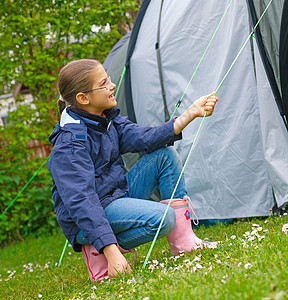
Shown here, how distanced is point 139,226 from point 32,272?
1730 mm

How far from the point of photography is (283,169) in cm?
304

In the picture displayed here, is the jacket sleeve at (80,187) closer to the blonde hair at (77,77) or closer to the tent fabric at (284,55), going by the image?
the blonde hair at (77,77)

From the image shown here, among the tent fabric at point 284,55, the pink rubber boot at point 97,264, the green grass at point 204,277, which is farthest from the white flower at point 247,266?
the tent fabric at point 284,55

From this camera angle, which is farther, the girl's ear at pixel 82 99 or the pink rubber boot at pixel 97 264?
the girl's ear at pixel 82 99

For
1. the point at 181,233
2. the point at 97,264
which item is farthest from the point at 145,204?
the point at 97,264

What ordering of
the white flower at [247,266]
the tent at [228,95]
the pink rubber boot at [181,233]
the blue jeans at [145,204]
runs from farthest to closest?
1. the tent at [228,95]
2. the pink rubber boot at [181,233]
3. the blue jeans at [145,204]
4. the white flower at [247,266]

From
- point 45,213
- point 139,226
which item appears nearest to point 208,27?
point 139,226

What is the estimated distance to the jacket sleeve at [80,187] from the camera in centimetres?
211

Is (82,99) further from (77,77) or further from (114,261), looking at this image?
(114,261)

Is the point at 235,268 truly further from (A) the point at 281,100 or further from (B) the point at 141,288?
(A) the point at 281,100

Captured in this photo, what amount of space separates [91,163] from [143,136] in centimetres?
41

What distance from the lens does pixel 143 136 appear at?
257cm

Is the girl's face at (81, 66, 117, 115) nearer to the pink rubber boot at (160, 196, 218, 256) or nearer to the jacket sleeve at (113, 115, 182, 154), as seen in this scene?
the jacket sleeve at (113, 115, 182, 154)

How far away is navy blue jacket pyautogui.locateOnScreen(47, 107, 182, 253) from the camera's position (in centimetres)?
213
